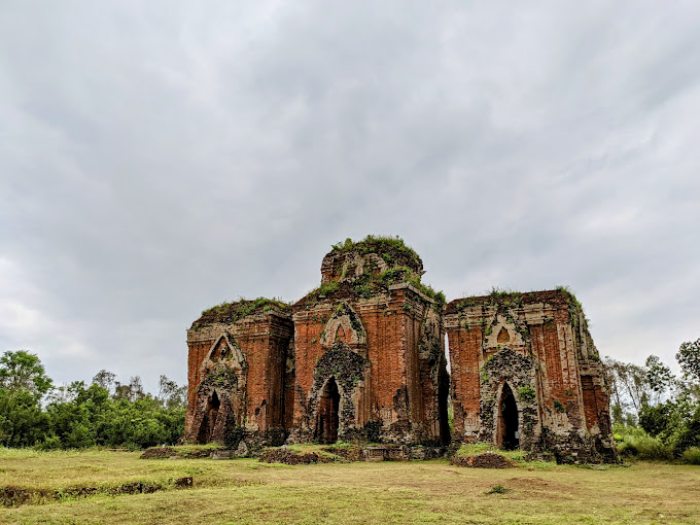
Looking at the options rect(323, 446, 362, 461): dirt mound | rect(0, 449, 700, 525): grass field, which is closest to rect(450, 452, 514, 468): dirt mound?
rect(0, 449, 700, 525): grass field

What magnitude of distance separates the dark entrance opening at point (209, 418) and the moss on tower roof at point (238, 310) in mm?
3074

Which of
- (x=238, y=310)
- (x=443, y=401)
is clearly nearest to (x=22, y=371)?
(x=238, y=310)

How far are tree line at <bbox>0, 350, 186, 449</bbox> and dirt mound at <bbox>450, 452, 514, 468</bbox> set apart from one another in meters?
16.3

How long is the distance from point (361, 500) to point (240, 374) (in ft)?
47.9

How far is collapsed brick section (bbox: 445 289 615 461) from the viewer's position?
55.6 feet

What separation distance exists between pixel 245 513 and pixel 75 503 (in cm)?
261

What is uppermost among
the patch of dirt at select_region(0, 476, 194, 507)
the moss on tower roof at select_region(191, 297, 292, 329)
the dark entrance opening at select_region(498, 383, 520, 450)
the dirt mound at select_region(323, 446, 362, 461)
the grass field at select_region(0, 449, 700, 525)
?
the moss on tower roof at select_region(191, 297, 292, 329)

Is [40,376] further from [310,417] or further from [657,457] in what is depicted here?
[657,457]

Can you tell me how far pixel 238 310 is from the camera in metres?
23.2

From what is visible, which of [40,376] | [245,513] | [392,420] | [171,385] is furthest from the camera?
[171,385]

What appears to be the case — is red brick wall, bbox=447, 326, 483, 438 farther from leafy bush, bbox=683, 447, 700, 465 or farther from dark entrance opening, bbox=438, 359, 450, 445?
leafy bush, bbox=683, 447, 700, 465

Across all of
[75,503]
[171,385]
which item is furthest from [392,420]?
[171,385]

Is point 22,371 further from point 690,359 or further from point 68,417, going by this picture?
point 690,359

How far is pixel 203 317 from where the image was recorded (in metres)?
24.1
